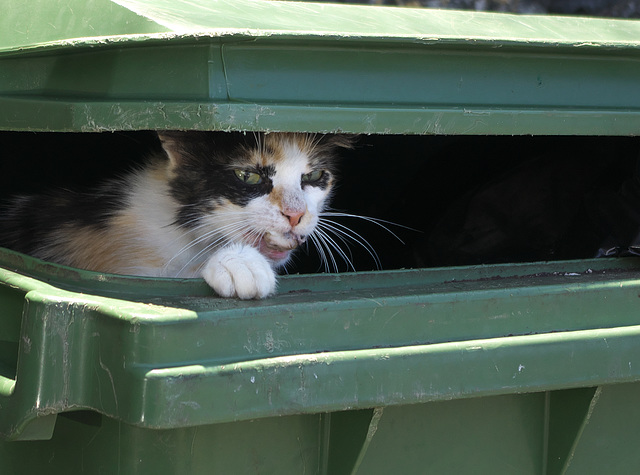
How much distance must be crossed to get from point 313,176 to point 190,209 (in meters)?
0.38

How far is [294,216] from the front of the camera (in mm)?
1985

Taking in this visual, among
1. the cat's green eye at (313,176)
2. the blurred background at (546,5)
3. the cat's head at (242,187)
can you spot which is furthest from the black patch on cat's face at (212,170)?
the blurred background at (546,5)

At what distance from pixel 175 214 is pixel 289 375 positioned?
1.02m

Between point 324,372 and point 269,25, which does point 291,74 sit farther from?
point 324,372

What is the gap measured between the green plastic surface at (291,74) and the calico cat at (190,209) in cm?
49

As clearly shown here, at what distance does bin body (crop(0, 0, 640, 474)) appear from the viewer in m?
1.21

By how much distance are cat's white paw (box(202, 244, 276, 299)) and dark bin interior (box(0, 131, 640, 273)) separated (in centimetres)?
103

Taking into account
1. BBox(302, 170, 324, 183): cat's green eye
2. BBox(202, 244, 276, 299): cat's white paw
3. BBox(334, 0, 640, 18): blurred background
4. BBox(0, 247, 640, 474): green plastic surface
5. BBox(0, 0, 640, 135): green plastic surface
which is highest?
BBox(334, 0, 640, 18): blurred background

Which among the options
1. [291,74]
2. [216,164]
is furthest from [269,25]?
[216,164]

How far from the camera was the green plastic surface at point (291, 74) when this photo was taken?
1.25 metres

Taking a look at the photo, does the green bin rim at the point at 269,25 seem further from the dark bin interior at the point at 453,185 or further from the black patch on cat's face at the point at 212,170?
the dark bin interior at the point at 453,185

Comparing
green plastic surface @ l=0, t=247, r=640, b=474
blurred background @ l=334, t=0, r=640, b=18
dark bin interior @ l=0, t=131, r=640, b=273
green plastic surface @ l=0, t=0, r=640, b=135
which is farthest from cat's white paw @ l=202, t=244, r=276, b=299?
blurred background @ l=334, t=0, r=640, b=18

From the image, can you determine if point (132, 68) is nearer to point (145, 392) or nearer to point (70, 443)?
point (145, 392)

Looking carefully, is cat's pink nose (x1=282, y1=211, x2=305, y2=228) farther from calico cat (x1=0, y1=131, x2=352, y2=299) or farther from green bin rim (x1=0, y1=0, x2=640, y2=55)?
green bin rim (x1=0, y1=0, x2=640, y2=55)
